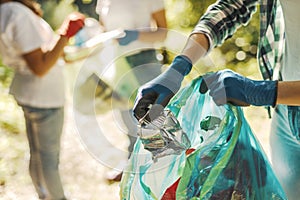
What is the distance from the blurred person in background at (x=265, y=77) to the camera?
3.79ft

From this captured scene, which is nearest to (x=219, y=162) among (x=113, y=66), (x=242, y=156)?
(x=242, y=156)

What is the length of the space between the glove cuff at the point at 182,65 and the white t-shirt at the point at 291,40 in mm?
252

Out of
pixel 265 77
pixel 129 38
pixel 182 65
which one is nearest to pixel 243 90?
pixel 182 65

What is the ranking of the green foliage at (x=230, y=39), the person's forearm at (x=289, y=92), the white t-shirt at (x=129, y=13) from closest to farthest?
1. the person's forearm at (x=289, y=92)
2. the white t-shirt at (x=129, y=13)
3. the green foliage at (x=230, y=39)


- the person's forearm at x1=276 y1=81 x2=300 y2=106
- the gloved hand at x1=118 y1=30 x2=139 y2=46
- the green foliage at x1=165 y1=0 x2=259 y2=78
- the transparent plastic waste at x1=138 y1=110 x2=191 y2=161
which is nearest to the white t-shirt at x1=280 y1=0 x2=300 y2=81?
the person's forearm at x1=276 y1=81 x2=300 y2=106

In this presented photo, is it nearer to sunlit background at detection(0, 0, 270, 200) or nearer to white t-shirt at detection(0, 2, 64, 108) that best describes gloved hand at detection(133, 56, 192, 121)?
white t-shirt at detection(0, 2, 64, 108)

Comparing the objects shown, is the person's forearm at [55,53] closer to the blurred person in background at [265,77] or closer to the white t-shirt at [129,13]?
the white t-shirt at [129,13]

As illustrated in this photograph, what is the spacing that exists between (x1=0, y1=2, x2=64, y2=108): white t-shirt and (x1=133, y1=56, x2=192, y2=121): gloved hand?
2.44 ft

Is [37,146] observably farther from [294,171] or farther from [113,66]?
[294,171]

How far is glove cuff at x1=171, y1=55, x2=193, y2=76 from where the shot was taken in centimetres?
129

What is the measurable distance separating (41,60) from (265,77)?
0.83 m

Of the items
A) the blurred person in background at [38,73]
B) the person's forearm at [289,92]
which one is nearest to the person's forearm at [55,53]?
the blurred person in background at [38,73]

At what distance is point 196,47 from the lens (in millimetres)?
1333

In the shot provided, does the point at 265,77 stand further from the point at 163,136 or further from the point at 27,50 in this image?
the point at 27,50
